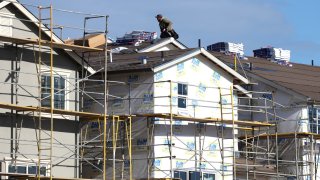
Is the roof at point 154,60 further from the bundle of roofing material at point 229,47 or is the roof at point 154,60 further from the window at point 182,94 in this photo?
the bundle of roofing material at point 229,47

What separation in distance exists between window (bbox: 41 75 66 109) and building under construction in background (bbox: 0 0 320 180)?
0.15ft

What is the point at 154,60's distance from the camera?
154ft

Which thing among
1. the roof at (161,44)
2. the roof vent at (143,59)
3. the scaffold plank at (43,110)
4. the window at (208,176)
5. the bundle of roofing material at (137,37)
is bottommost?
the window at (208,176)

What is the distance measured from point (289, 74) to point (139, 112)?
13.1m

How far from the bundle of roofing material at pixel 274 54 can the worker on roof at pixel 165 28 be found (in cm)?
1090

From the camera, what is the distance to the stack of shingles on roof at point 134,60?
45.6 metres

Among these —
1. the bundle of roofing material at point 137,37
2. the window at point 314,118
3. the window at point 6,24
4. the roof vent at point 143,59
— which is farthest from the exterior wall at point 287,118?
the window at point 6,24

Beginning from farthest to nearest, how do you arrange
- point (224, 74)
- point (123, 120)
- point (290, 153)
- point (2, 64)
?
point (290, 153), point (224, 74), point (123, 120), point (2, 64)

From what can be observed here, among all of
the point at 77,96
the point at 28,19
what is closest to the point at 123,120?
the point at 77,96

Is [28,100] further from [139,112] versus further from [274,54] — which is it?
[274,54]

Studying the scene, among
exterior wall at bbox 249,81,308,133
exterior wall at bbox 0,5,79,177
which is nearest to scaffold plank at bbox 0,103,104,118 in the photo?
exterior wall at bbox 0,5,79,177

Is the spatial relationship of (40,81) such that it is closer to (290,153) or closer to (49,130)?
(49,130)

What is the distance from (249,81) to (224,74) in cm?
459

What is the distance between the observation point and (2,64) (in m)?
40.3
